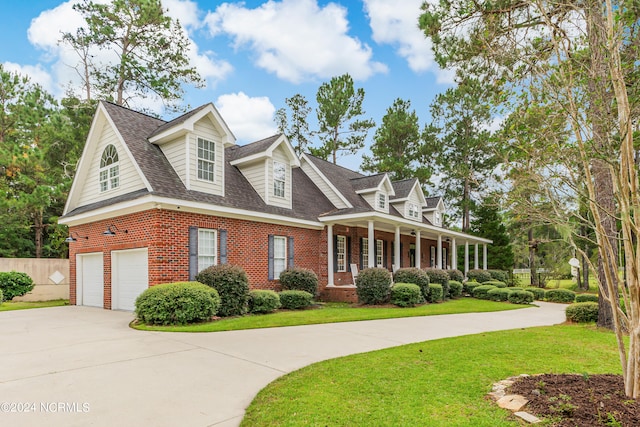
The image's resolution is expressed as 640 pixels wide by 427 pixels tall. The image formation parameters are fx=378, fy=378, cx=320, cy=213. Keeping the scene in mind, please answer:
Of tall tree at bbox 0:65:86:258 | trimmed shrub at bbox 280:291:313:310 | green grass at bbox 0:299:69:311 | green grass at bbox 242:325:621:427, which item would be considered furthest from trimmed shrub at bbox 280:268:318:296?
tall tree at bbox 0:65:86:258

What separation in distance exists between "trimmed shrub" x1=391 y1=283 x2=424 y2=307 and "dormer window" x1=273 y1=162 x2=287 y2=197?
19.5 ft

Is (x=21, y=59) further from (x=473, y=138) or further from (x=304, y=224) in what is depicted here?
(x=473, y=138)

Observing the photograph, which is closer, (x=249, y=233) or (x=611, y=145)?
(x=611, y=145)

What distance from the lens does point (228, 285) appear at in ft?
35.2

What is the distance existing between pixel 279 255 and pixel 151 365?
941cm

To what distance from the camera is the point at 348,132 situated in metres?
35.0

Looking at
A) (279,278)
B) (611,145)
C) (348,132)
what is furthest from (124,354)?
(348,132)

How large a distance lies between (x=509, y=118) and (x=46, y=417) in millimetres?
6110

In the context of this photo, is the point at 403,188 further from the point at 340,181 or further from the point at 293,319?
the point at 293,319

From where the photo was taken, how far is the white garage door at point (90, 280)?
1366 centimetres

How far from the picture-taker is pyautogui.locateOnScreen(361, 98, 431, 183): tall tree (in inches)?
1337

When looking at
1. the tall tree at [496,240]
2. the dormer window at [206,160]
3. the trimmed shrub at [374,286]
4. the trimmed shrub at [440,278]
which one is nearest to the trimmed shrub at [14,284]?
the dormer window at [206,160]

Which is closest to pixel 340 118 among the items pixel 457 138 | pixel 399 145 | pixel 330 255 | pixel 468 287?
pixel 399 145

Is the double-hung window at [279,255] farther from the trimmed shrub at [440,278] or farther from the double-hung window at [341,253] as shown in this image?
the trimmed shrub at [440,278]
